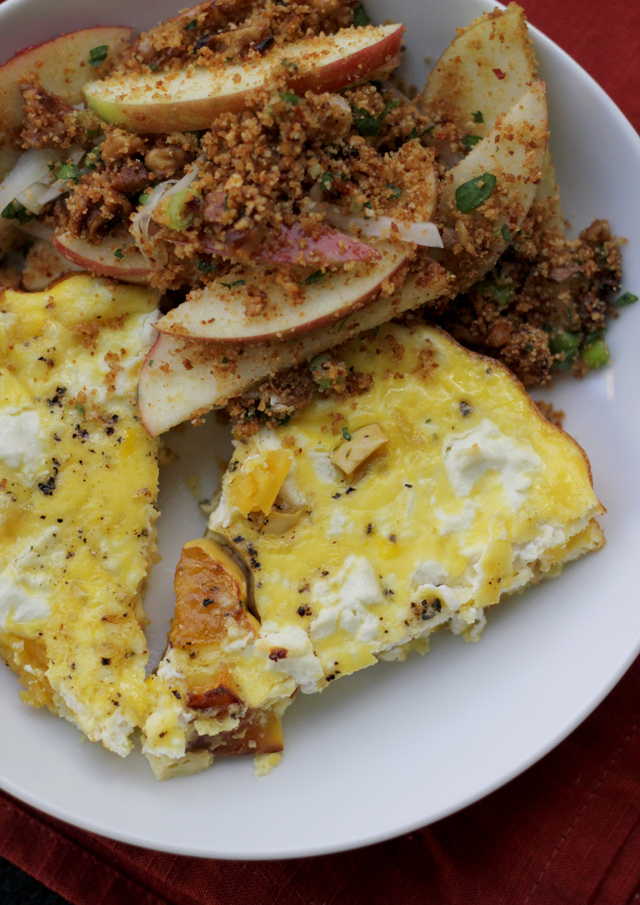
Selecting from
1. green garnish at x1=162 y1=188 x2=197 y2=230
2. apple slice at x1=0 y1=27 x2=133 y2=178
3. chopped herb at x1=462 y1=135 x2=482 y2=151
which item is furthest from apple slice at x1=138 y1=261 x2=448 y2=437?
apple slice at x1=0 y1=27 x2=133 y2=178

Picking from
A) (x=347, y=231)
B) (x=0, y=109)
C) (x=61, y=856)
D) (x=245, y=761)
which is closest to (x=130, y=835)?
(x=245, y=761)

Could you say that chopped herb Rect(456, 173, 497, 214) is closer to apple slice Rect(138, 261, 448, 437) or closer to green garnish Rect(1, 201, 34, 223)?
apple slice Rect(138, 261, 448, 437)

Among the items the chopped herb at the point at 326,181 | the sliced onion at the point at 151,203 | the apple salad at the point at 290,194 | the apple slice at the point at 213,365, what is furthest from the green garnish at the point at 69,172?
the chopped herb at the point at 326,181

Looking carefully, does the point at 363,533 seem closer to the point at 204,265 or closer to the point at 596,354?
the point at 204,265

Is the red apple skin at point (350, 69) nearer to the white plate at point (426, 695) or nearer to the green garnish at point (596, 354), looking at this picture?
the white plate at point (426, 695)

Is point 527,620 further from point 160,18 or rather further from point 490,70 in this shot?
point 160,18

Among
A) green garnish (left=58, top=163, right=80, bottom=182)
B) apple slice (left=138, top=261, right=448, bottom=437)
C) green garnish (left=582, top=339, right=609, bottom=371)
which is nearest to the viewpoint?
apple slice (left=138, top=261, right=448, bottom=437)

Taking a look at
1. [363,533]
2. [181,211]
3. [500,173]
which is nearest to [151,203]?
[181,211]
